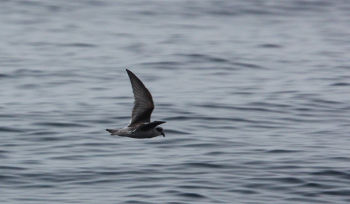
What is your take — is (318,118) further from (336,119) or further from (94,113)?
(94,113)

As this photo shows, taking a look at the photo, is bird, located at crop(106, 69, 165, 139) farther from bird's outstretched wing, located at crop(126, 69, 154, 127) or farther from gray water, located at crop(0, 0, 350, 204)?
gray water, located at crop(0, 0, 350, 204)

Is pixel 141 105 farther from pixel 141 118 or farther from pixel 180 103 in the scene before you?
pixel 180 103

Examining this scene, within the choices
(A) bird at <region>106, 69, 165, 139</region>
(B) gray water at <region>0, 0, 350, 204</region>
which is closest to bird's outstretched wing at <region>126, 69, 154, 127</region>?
(A) bird at <region>106, 69, 165, 139</region>

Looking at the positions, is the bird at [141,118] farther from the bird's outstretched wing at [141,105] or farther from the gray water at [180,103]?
the gray water at [180,103]

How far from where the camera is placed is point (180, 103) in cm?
1852

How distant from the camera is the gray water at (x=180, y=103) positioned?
13.3 meters

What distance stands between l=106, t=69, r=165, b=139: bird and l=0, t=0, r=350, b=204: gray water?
93 cm

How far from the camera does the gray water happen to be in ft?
43.7

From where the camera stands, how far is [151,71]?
870 inches

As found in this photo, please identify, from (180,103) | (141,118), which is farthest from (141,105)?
(180,103)

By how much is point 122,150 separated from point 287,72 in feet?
28.0

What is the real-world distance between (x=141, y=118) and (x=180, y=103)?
19.1ft

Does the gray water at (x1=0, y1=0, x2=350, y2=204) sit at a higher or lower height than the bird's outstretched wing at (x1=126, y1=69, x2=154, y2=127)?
lower

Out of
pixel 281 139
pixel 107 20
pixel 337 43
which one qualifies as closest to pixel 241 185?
pixel 281 139
